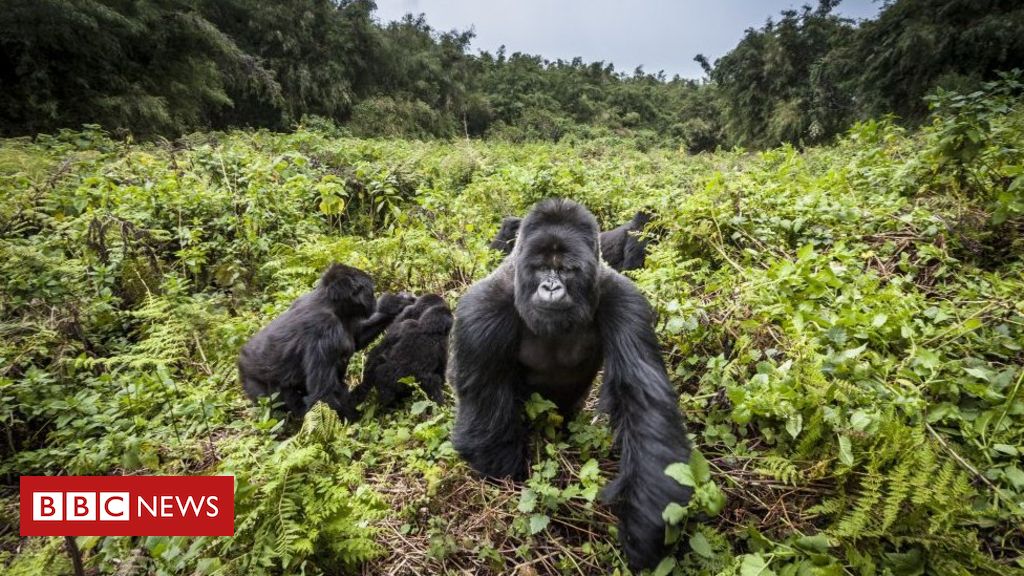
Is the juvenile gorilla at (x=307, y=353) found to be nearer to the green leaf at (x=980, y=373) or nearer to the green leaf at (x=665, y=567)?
the green leaf at (x=665, y=567)

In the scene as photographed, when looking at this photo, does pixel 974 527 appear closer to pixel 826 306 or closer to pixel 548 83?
pixel 826 306

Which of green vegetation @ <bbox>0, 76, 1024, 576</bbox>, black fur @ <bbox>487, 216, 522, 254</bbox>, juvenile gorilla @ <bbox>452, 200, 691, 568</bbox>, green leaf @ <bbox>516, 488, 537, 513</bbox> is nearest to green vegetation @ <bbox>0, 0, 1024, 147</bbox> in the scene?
green vegetation @ <bbox>0, 76, 1024, 576</bbox>

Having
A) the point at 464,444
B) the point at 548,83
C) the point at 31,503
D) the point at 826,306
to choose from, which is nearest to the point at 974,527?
the point at 826,306

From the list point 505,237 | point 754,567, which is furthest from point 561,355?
point 505,237

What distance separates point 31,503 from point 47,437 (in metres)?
1.25

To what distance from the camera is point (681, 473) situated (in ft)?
6.09

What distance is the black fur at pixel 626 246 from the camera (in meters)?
5.59

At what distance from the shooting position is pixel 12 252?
14.0 feet

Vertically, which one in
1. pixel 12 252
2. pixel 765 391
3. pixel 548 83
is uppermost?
pixel 548 83

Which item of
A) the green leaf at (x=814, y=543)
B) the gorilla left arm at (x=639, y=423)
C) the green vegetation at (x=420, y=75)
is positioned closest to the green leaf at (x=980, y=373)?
the green leaf at (x=814, y=543)

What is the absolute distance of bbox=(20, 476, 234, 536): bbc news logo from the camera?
7.07 ft

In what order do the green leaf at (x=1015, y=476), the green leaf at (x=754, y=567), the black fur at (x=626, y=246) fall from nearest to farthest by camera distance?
1. the green leaf at (x=754, y=567)
2. the green leaf at (x=1015, y=476)
3. the black fur at (x=626, y=246)

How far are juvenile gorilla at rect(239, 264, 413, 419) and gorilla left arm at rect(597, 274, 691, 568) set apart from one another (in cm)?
212

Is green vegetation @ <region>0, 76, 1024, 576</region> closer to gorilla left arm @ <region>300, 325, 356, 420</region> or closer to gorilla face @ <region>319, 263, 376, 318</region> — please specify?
gorilla left arm @ <region>300, 325, 356, 420</region>
